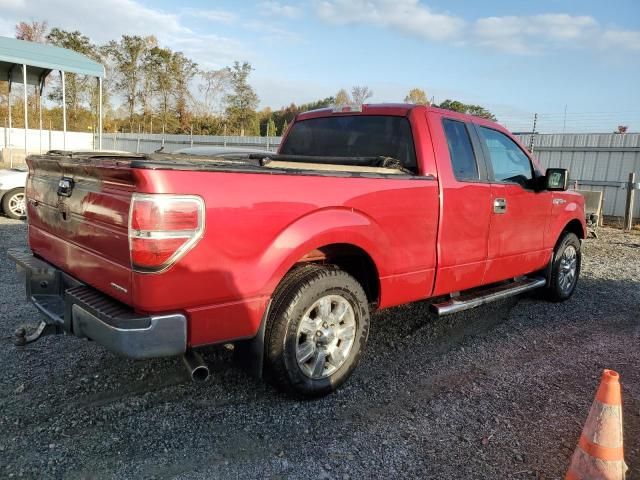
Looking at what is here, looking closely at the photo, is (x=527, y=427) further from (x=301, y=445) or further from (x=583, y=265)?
(x=583, y=265)

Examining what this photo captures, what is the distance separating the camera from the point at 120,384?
11.4 feet

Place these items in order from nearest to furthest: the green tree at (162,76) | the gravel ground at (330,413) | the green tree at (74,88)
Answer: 1. the gravel ground at (330,413)
2. the green tree at (74,88)
3. the green tree at (162,76)

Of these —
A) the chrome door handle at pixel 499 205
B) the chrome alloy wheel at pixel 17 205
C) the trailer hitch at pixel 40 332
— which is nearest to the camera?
the trailer hitch at pixel 40 332

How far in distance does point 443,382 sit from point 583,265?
5771 millimetres

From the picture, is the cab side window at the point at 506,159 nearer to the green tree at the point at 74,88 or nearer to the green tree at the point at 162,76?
the green tree at the point at 74,88

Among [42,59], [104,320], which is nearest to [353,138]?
[104,320]

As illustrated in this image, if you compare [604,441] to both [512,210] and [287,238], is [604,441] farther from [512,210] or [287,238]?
[512,210]

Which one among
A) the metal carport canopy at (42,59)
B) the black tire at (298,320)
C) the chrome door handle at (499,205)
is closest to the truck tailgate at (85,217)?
the black tire at (298,320)

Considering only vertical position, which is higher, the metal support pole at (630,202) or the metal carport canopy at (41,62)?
the metal carport canopy at (41,62)

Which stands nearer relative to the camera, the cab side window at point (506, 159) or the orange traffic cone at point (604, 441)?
the orange traffic cone at point (604, 441)

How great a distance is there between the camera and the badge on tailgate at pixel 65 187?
310cm

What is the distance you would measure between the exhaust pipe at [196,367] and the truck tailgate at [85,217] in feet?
1.51

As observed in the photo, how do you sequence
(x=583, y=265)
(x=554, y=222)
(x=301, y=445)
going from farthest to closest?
1. (x=583, y=265)
2. (x=554, y=222)
3. (x=301, y=445)

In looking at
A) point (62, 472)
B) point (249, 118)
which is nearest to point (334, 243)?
point (62, 472)
